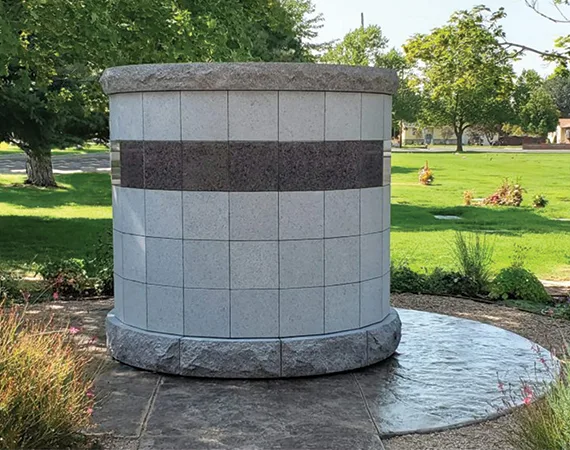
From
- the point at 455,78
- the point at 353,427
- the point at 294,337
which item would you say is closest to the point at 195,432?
the point at 353,427

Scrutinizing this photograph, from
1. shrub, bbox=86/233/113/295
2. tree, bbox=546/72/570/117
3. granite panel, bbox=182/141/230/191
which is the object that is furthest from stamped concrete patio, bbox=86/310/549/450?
tree, bbox=546/72/570/117

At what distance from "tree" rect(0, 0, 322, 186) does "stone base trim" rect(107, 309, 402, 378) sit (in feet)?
14.3

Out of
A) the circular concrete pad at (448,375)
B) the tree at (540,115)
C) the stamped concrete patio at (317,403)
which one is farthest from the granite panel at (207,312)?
the tree at (540,115)

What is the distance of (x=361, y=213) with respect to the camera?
6891 mm

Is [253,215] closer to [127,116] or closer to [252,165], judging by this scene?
[252,165]

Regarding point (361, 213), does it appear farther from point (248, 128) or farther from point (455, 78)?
point (455, 78)

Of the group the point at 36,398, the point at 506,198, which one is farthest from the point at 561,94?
the point at 36,398

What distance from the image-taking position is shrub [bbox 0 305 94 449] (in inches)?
168

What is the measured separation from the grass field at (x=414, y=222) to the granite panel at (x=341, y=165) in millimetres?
7383

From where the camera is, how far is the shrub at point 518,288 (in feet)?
33.3

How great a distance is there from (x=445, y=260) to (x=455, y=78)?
3528 millimetres

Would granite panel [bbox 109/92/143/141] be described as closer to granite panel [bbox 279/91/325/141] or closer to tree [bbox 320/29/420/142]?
granite panel [bbox 279/91/325/141]

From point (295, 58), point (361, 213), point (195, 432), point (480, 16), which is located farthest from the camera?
point (295, 58)

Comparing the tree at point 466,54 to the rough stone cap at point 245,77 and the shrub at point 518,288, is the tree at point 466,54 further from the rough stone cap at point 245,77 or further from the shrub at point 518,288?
the rough stone cap at point 245,77
